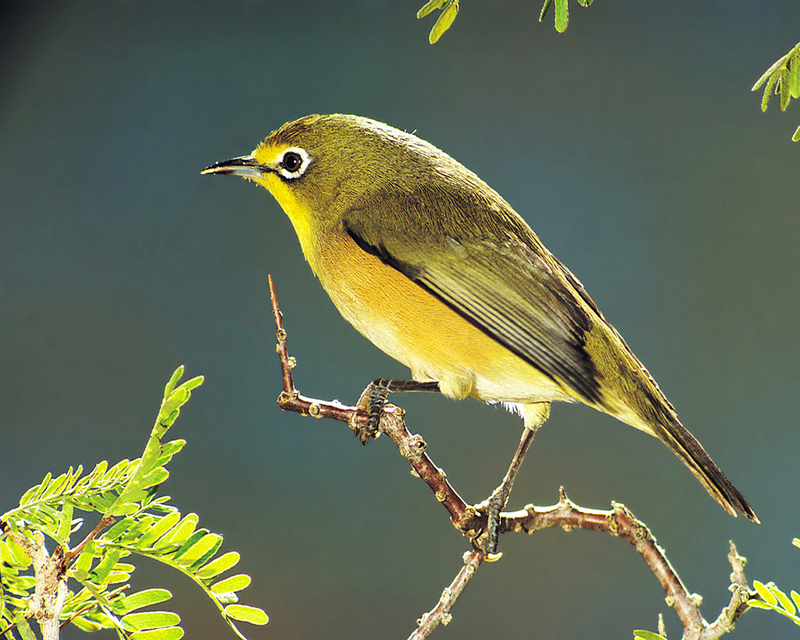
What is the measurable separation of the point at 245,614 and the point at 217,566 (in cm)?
4

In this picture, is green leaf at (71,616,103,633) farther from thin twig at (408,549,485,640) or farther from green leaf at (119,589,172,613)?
thin twig at (408,549,485,640)

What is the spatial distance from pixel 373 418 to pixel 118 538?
0.32m

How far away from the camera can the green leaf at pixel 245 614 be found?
50 cm

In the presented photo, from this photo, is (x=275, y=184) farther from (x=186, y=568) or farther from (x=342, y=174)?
(x=186, y=568)

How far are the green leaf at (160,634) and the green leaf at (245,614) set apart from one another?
0.12 ft

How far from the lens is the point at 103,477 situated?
1.58ft

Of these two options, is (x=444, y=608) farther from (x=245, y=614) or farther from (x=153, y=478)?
(x=153, y=478)

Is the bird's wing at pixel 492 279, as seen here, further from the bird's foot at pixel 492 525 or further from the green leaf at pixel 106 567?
the green leaf at pixel 106 567

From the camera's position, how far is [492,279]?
0.79 metres

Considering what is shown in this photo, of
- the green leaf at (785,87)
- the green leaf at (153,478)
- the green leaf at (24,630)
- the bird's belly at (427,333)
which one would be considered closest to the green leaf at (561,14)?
the green leaf at (785,87)

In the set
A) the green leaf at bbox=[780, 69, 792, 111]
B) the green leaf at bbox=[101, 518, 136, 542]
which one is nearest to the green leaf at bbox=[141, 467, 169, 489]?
the green leaf at bbox=[101, 518, 136, 542]

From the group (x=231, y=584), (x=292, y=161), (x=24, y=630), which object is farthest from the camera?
(x=292, y=161)

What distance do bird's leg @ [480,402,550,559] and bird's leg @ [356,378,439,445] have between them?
15 cm

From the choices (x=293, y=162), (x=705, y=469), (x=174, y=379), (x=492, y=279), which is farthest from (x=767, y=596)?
(x=293, y=162)
